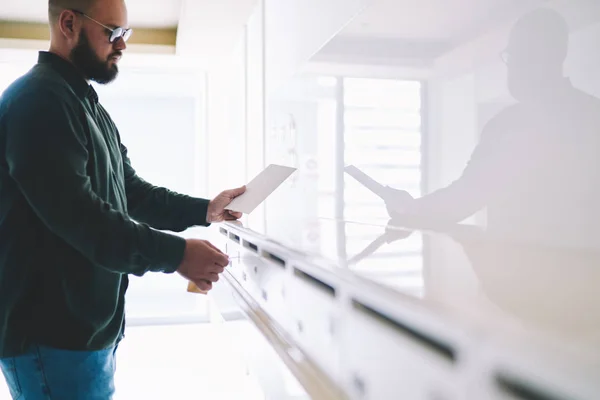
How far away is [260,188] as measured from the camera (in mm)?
1354

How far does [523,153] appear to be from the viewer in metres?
0.65

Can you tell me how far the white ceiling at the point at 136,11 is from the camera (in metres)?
3.38

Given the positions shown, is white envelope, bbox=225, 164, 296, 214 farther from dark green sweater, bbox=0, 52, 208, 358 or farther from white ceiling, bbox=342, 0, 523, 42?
white ceiling, bbox=342, 0, 523, 42

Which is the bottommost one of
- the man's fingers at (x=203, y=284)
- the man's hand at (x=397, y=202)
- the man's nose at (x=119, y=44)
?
the man's fingers at (x=203, y=284)

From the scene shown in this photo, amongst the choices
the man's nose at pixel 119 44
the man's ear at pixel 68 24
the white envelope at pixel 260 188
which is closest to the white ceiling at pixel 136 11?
the man's nose at pixel 119 44

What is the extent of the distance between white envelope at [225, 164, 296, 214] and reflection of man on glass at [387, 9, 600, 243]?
24.7 inches

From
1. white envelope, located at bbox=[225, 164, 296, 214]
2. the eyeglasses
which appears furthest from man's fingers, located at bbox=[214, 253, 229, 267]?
the eyeglasses

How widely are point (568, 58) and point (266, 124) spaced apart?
1.79 metres

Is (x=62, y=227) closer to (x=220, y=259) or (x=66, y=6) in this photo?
(x=220, y=259)

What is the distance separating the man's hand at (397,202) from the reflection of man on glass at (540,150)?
235mm

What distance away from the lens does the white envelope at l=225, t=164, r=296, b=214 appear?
129 cm

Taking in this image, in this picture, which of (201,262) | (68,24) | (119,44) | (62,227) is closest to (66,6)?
(68,24)

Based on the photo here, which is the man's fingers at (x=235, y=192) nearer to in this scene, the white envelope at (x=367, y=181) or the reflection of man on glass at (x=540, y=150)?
the white envelope at (x=367, y=181)

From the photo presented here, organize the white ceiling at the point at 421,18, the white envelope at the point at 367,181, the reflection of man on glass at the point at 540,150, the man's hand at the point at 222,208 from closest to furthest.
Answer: the reflection of man on glass at the point at 540,150, the white ceiling at the point at 421,18, the white envelope at the point at 367,181, the man's hand at the point at 222,208
